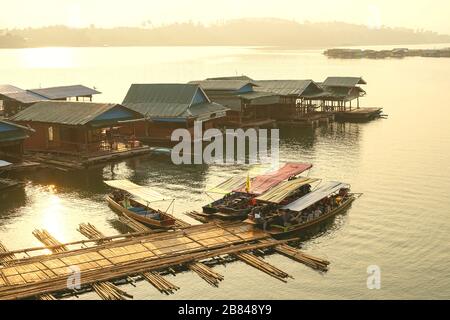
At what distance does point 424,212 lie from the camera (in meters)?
45.0

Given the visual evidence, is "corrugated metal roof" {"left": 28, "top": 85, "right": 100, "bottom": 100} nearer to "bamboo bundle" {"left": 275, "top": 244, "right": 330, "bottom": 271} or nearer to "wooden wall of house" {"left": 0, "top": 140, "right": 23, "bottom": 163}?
"wooden wall of house" {"left": 0, "top": 140, "right": 23, "bottom": 163}

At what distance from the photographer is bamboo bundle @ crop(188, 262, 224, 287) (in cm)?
3212

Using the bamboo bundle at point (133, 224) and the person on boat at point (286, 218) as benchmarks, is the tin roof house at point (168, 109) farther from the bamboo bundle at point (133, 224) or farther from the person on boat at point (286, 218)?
the person on boat at point (286, 218)

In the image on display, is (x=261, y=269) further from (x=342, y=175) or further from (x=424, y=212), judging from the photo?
(x=342, y=175)

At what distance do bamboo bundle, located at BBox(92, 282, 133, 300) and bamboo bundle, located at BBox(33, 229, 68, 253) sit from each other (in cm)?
655

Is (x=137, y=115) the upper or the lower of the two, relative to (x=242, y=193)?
upper

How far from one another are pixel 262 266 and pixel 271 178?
15.0 m

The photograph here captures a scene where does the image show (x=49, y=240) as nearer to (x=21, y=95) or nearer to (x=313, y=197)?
(x=313, y=197)

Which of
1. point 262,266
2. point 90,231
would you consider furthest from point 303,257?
point 90,231

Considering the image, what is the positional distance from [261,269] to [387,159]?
36278 mm

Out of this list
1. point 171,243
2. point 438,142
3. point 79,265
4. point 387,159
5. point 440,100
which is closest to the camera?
point 79,265

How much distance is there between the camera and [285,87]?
307 ft

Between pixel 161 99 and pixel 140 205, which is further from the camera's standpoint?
pixel 161 99
